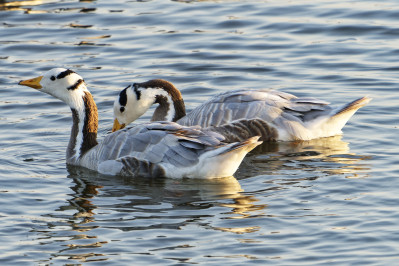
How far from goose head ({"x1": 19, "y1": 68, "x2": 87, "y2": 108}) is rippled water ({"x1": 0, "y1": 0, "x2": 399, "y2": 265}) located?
100 cm

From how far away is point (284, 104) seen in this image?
13539mm

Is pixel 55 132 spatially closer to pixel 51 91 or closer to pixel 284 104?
pixel 51 91

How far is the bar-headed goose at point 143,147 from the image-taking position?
11688 mm

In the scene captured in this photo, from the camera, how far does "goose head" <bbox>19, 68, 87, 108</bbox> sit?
1287 centimetres

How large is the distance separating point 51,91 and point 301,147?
3.78 meters

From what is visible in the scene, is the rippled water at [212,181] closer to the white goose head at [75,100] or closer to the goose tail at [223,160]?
the goose tail at [223,160]

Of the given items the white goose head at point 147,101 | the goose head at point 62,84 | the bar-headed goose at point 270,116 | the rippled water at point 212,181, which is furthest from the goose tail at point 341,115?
the goose head at point 62,84

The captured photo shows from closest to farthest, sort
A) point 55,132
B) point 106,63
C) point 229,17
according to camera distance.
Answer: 1. point 55,132
2. point 106,63
3. point 229,17

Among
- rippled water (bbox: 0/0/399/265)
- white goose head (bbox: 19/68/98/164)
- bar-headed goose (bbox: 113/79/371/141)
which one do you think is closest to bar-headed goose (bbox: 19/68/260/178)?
white goose head (bbox: 19/68/98/164)

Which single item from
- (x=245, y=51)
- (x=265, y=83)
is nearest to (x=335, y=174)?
(x=265, y=83)

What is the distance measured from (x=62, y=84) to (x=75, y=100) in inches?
11.8

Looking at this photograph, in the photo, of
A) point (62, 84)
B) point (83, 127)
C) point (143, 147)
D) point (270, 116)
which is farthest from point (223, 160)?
point (62, 84)

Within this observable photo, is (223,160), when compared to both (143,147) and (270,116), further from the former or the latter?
(270,116)

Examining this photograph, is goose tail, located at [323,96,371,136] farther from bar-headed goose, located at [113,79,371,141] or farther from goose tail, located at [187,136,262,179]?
goose tail, located at [187,136,262,179]
